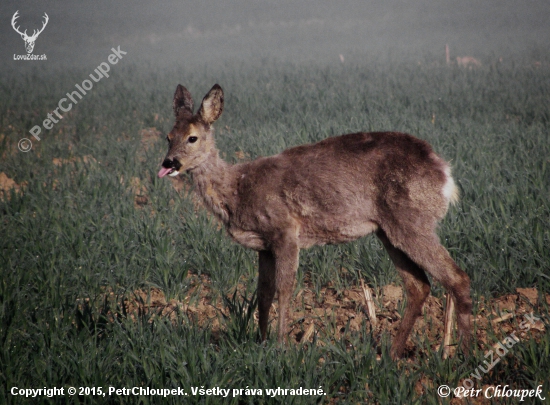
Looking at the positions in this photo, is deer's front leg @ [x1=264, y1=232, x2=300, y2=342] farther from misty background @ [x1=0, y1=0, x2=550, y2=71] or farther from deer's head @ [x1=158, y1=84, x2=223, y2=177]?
misty background @ [x1=0, y1=0, x2=550, y2=71]

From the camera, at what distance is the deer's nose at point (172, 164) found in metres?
4.66

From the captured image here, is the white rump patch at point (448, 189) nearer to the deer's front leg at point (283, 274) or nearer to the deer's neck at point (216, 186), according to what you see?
the deer's front leg at point (283, 274)

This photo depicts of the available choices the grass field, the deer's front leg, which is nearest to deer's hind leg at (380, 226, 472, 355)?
the grass field

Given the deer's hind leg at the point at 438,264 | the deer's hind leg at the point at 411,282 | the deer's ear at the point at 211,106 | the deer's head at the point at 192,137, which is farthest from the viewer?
the deer's ear at the point at 211,106

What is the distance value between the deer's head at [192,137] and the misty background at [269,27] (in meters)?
28.0

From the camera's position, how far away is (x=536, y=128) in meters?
9.63

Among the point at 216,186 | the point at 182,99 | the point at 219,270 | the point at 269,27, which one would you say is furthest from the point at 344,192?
the point at 269,27

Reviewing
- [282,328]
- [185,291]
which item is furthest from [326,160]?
[185,291]

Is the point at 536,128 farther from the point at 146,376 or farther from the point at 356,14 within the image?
the point at 356,14

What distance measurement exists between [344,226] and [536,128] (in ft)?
20.9

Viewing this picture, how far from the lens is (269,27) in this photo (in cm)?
4422

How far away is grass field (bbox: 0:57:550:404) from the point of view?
12.0 ft

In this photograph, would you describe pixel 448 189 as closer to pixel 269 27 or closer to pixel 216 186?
pixel 216 186

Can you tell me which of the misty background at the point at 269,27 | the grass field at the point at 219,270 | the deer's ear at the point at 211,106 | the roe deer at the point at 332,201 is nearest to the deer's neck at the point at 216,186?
the roe deer at the point at 332,201
